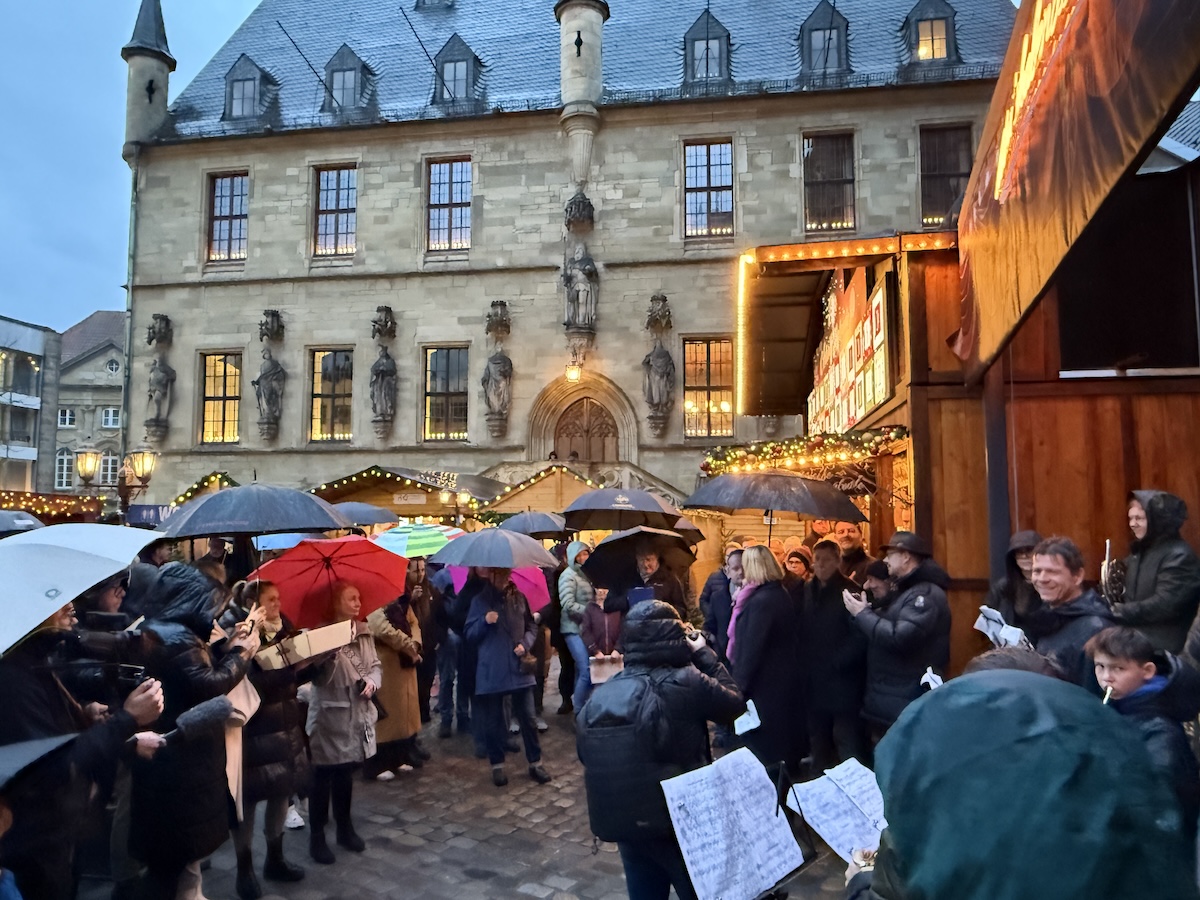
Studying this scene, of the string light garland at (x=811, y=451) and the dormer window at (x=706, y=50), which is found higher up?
the dormer window at (x=706, y=50)

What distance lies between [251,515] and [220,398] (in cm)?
1948

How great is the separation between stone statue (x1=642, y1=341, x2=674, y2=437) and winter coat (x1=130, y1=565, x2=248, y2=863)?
1661 centimetres

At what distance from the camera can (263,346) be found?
21.8m

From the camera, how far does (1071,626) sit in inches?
138

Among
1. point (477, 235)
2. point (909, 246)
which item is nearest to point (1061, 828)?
point (909, 246)

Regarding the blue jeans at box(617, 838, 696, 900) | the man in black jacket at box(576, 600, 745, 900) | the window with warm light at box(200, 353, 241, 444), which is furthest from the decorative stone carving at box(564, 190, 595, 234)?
the blue jeans at box(617, 838, 696, 900)

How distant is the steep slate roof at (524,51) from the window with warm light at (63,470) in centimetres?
3595

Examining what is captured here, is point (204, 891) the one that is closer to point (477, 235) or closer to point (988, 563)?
point (988, 563)

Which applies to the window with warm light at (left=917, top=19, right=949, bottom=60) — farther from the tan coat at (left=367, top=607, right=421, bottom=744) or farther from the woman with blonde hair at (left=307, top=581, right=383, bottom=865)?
the woman with blonde hair at (left=307, top=581, right=383, bottom=865)

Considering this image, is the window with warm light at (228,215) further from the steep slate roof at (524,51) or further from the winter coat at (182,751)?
the winter coat at (182,751)

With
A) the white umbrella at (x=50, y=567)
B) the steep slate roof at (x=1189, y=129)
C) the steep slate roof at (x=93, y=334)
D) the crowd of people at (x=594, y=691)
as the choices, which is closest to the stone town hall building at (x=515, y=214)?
the steep slate roof at (x=1189, y=129)

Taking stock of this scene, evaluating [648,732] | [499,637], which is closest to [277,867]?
[499,637]

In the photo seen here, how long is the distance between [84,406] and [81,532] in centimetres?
5865

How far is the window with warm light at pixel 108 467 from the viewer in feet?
157
